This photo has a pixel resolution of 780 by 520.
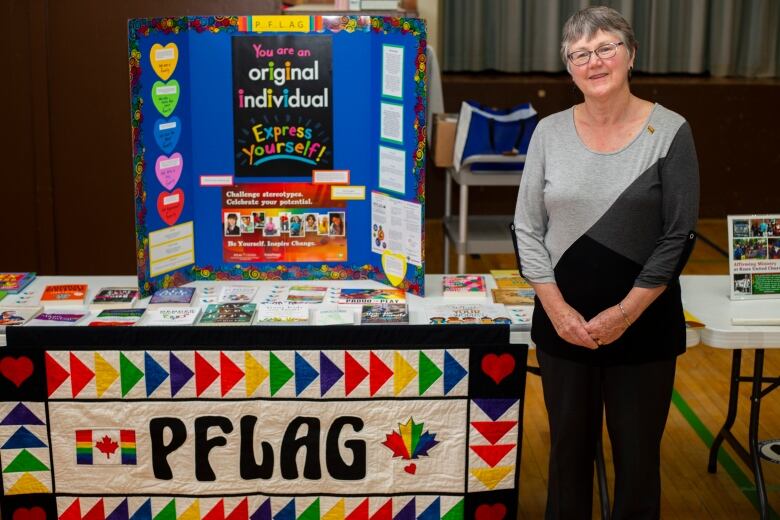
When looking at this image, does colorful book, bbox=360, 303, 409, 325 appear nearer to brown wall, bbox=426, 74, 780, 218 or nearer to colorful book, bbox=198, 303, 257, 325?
colorful book, bbox=198, 303, 257, 325

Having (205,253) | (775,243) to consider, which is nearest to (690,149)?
(775,243)

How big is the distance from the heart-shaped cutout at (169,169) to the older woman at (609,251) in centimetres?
109

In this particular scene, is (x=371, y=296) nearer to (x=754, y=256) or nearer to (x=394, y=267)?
(x=394, y=267)

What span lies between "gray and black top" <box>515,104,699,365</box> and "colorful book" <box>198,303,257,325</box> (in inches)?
31.9

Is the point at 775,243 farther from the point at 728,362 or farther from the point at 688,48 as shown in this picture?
the point at 688,48

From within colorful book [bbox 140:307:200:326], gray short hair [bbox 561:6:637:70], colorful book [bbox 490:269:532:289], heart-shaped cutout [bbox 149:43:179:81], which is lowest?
colorful book [bbox 140:307:200:326]

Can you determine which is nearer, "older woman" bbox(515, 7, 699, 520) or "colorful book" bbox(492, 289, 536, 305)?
"older woman" bbox(515, 7, 699, 520)

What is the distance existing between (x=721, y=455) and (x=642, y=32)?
4.48 m

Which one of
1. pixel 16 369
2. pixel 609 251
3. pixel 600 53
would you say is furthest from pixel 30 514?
pixel 600 53

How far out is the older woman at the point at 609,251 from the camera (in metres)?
2.33

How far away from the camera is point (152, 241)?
9.76 ft

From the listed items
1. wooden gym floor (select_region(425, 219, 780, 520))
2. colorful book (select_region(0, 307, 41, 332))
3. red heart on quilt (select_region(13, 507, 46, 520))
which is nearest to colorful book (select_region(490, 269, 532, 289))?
wooden gym floor (select_region(425, 219, 780, 520))

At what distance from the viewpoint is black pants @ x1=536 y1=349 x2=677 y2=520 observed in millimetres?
2432

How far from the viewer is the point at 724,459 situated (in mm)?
3682
